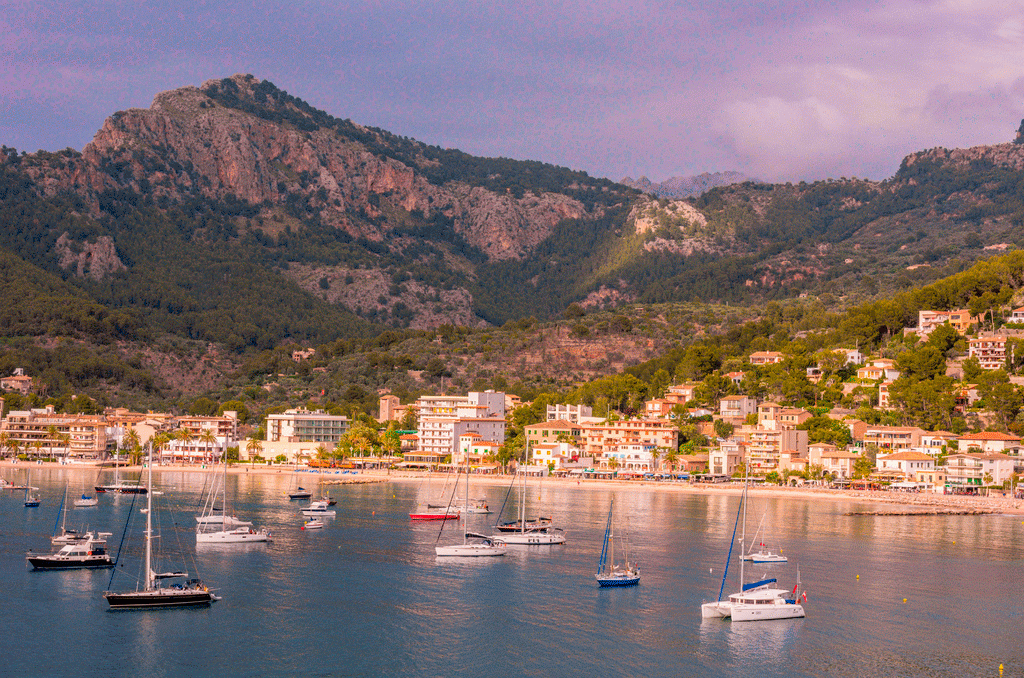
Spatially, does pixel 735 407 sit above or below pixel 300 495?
above

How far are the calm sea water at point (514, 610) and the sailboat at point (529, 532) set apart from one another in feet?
4.80

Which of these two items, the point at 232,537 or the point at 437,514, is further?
the point at 437,514

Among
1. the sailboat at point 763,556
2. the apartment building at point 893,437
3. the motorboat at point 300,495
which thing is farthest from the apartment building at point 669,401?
the sailboat at point 763,556

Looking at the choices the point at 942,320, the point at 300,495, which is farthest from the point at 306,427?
the point at 942,320

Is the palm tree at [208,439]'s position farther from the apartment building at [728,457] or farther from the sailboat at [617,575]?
the sailboat at [617,575]

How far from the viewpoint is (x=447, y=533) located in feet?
277

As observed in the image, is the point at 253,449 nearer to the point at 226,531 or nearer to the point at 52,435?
the point at 52,435

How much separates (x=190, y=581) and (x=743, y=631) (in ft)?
93.4

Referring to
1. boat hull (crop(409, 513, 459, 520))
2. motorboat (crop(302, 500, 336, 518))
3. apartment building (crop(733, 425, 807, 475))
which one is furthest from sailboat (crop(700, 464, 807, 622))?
apartment building (crop(733, 425, 807, 475))

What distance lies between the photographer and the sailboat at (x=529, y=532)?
258ft

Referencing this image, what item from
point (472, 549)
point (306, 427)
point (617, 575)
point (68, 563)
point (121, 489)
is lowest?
point (68, 563)

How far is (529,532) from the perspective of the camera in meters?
80.8

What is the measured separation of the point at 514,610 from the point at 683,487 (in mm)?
76004

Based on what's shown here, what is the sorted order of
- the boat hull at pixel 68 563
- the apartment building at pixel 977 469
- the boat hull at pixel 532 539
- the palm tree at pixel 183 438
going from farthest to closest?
the palm tree at pixel 183 438 < the apartment building at pixel 977 469 < the boat hull at pixel 532 539 < the boat hull at pixel 68 563
